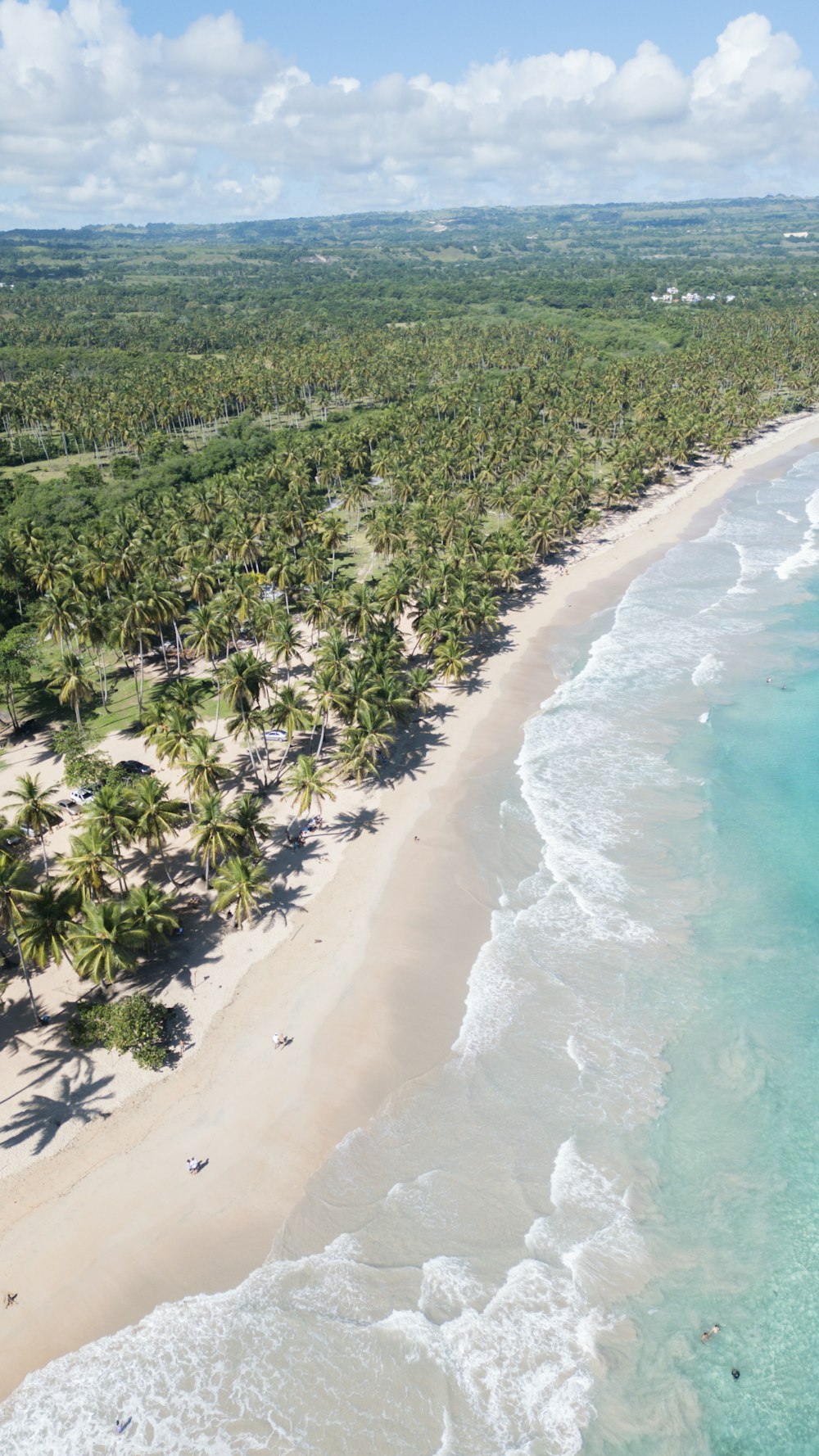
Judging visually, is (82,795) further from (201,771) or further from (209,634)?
(209,634)

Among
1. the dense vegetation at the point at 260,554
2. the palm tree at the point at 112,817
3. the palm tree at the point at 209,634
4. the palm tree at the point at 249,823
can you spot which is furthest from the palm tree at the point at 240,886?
the palm tree at the point at 209,634

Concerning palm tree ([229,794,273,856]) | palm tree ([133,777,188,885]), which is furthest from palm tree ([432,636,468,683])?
palm tree ([133,777,188,885])

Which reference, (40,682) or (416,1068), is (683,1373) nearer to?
(416,1068)

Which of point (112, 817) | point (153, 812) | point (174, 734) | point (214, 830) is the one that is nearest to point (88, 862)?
point (112, 817)

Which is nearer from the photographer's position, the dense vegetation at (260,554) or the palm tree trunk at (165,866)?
the dense vegetation at (260,554)

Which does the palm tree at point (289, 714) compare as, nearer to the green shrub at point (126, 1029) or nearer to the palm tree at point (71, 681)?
the palm tree at point (71, 681)

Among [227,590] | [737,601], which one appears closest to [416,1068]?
[227,590]

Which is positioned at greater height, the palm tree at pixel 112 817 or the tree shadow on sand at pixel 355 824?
the palm tree at pixel 112 817
